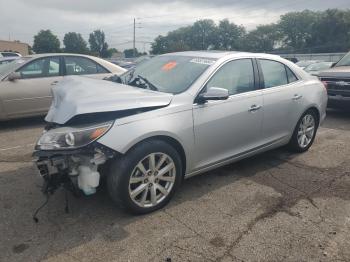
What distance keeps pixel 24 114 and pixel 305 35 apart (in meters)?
91.2

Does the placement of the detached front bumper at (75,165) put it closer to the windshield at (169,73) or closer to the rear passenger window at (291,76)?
the windshield at (169,73)

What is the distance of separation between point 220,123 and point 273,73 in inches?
56.5

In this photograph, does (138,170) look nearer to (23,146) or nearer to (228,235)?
(228,235)

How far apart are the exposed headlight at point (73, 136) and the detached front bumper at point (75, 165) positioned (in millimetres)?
48

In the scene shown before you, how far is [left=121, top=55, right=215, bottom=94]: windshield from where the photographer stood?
394 cm

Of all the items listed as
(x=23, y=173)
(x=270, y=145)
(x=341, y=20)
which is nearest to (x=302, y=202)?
(x=270, y=145)

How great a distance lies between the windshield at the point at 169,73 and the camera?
394cm

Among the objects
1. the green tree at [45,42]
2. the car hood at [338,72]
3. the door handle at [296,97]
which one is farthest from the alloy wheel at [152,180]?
the green tree at [45,42]

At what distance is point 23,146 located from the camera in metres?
5.77

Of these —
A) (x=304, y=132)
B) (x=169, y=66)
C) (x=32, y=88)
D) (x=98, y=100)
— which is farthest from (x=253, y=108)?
(x=32, y=88)

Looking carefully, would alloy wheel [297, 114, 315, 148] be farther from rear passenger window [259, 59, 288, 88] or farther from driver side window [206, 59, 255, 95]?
driver side window [206, 59, 255, 95]

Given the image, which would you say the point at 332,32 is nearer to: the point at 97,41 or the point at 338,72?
the point at 97,41

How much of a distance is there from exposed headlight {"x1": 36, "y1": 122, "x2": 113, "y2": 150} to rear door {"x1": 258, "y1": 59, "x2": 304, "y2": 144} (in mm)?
2289

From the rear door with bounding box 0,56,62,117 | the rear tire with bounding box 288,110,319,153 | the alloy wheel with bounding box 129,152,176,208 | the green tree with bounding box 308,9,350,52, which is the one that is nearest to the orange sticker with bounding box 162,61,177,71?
the alloy wheel with bounding box 129,152,176,208
